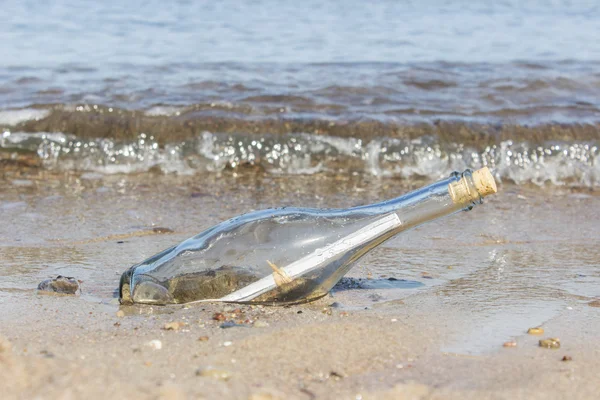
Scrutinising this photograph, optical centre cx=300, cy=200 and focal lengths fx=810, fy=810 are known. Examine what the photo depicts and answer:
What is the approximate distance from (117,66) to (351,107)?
2.54 meters

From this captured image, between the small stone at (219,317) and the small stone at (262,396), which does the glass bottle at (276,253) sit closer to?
the small stone at (219,317)

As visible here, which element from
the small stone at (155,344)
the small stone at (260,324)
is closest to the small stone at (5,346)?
the small stone at (155,344)

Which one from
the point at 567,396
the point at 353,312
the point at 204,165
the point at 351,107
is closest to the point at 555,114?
the point at 351,107

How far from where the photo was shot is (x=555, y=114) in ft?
17.7

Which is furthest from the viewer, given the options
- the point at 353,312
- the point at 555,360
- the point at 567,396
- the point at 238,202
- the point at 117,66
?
the point at 117,66

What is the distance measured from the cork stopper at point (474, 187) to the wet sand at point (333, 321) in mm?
330

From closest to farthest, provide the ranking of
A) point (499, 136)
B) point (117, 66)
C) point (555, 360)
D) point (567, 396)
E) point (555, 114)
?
point (567, 396) < point (555, 360) < point (499, 136) < point (555, 114) < point (117, 66)

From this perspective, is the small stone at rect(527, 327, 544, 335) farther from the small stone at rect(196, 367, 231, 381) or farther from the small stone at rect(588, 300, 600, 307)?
the small stone at rect(196, 367, 231, 381)

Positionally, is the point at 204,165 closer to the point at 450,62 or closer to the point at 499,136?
the point at 499,136

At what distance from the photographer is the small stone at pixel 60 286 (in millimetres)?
2314

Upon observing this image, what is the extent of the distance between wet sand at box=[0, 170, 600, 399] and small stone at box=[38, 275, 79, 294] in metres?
0.04

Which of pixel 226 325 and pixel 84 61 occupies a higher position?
pixel 84 61

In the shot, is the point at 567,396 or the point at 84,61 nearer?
the point at 567,396

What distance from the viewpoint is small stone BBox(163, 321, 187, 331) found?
6.40 feet
